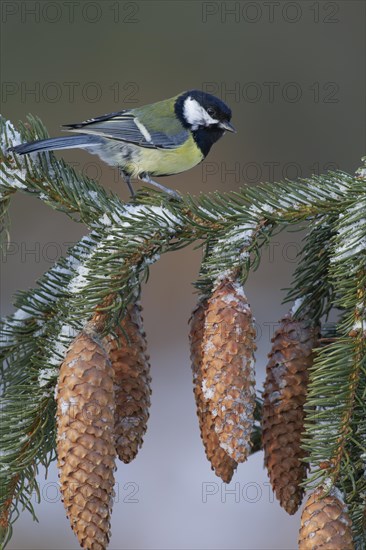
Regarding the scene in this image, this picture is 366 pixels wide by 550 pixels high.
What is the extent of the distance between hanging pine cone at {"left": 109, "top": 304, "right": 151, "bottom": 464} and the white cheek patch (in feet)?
4.13

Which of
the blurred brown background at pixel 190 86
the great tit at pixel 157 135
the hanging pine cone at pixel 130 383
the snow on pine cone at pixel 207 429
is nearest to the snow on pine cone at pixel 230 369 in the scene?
the snow on pine cone at pixel 207 429

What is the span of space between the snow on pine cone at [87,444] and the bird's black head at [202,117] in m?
1.44

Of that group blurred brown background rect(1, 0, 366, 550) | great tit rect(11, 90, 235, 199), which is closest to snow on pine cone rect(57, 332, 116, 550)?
great tit rect(11, 90, 235, 199)

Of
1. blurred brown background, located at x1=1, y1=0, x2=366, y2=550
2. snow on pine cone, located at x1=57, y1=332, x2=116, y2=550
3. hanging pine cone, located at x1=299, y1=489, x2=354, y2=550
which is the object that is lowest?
hanging pine cone, located at x1=299, y1=489, x2=354, y2=550

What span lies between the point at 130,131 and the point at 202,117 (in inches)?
9.1

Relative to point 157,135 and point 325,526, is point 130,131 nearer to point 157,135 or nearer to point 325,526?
point 157,135

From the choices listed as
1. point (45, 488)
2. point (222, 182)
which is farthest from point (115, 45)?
point (45, 488)

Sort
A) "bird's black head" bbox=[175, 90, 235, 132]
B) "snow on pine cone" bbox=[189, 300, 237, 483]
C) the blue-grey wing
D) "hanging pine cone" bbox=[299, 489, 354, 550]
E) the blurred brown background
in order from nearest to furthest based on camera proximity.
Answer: "hanging pine cone" bbox=[299, 489, 354, 550], "snow on pine cone" bbox=[189, 300, 237, 483], the blue-grey wing, "bird's black head" bbox=[175, 90, 235, 132], the blurred brown background

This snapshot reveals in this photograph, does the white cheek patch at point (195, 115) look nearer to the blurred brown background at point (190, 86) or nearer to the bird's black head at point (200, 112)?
the bird's black head at point (200, 112)

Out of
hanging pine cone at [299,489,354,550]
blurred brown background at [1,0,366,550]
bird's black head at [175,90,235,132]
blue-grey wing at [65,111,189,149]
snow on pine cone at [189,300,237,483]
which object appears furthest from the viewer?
blurred brown background at [1,0,366,550]

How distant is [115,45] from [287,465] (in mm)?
3924

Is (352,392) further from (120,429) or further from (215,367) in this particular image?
(120,429)

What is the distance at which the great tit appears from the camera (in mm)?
2086

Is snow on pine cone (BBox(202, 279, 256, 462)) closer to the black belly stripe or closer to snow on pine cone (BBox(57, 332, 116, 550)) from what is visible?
snow on pine cone (BBox(57, 332, 116, 550))
